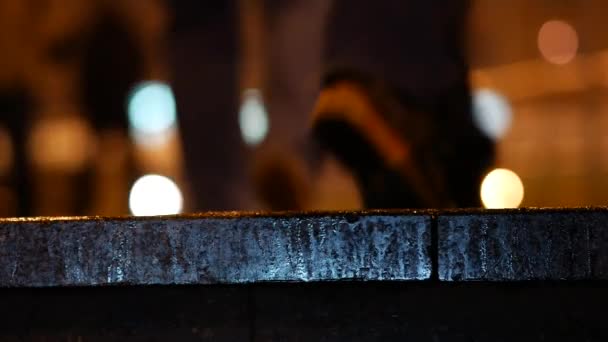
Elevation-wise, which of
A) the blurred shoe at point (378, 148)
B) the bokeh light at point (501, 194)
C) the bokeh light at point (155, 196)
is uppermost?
the bokeh light at point (155, 196)

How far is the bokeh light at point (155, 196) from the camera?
21.8 meters

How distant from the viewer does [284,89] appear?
18047 mm

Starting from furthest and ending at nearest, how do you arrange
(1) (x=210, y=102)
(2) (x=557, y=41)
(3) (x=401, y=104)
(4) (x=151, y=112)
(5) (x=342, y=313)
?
(2) (x=557, y=41)
(4) (x=151, y=112)
(1) (x=210, y=102)
(3) (x=401, y=104)
(5) (x=342, y=313)

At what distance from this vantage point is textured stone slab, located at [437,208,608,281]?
4.48 meters

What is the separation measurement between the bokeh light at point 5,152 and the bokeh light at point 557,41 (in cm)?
1473

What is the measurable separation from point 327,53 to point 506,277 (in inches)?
342

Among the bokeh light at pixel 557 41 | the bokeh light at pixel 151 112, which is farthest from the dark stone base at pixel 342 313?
the bokeh light at pixel 557 41

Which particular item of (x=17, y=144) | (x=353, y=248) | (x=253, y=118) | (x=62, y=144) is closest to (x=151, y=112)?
(x=62, y=144)

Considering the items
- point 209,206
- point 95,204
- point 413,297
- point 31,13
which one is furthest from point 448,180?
point 31,13

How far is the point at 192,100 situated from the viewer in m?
23.0

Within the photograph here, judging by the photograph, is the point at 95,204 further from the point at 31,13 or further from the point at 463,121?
the point at 463,121

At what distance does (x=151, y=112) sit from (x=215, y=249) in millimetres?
22313

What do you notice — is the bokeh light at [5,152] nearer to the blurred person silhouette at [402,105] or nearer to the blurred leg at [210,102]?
the blurred leg at [210,102]

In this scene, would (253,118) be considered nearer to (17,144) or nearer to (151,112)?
(151,112)
